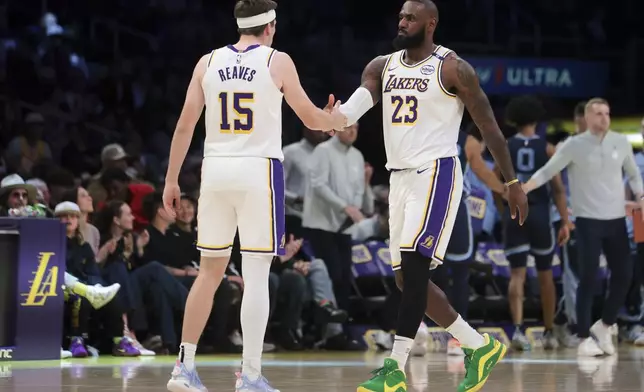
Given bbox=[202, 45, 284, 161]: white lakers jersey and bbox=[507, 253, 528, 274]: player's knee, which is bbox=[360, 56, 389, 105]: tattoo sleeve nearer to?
bbox=[202, 45, 284, 161]: white lakers jersey

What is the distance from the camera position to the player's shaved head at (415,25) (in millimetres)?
7242

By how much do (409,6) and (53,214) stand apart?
4.65 metres

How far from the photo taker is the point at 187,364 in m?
6.78

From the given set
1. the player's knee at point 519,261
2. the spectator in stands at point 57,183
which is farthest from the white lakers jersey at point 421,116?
the spectator in stands at point 57,183

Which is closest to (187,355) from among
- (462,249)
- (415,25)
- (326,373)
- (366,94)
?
(366,94)

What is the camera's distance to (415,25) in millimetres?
7246

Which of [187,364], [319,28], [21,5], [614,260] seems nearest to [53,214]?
[187,364]

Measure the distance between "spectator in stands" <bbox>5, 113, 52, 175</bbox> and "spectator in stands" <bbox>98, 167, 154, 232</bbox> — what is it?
64.8 inches

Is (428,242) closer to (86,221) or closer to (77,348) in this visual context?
(77,348)

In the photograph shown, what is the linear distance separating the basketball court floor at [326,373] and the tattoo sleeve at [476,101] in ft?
4.74

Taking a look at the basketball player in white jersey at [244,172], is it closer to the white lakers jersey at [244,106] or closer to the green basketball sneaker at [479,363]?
the white lakers jersey at [244,106]

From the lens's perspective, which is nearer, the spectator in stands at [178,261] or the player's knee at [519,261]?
the spectator in stands at [178,261]

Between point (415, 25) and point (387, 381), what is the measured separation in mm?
2060

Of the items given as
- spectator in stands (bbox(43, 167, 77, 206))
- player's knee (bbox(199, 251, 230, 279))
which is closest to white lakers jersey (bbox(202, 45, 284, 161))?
player's knee (bbox(199, 251, 230, 279))
